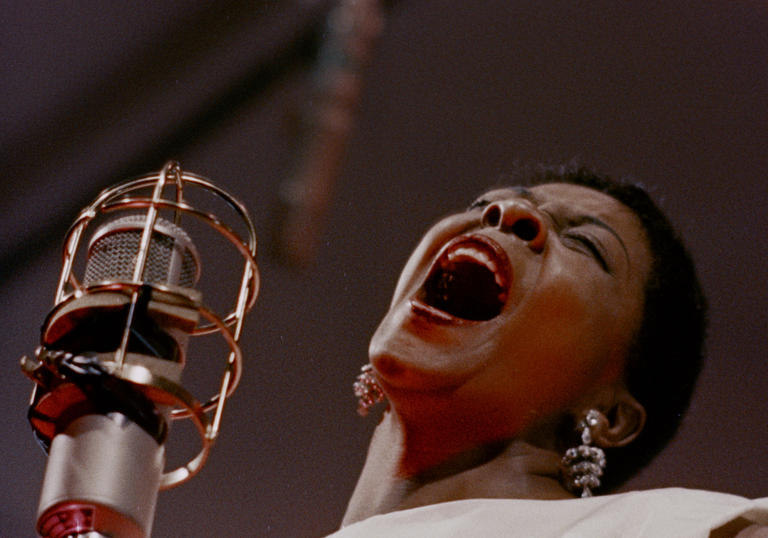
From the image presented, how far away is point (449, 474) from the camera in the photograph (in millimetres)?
1297

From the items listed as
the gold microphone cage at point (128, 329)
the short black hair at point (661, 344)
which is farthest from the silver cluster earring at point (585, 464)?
the gold microphone cage at point (128, 329)

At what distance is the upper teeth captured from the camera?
1373 millimetres

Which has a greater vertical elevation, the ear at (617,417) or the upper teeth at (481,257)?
the upper teeth at (481,257)

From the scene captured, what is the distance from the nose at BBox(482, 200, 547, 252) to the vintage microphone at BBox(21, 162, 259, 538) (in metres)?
0.60

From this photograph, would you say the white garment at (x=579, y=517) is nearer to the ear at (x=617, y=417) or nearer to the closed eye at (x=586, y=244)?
the ear at (x=617, y=417)

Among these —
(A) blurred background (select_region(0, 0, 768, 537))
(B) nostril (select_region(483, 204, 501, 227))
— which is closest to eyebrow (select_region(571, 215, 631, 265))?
(B) nostril (select_region(483, 204, 501, 227))

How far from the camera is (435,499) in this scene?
127 cm

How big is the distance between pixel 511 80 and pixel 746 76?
0.37m

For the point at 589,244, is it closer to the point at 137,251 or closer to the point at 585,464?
the point at 585,464

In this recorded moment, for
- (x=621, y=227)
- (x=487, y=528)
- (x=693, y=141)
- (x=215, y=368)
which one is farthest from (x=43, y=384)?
(x=693, y=141)

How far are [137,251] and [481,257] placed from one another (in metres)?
0.60

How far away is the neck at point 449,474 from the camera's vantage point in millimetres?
1271

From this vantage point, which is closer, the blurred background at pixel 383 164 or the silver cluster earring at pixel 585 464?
the silver cluster earring at pixel 585 464

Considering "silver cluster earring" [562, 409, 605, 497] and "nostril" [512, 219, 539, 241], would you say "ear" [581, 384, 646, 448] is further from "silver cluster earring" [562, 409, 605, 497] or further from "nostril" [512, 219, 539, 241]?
"nostril" [512, 219, 539, 241]
